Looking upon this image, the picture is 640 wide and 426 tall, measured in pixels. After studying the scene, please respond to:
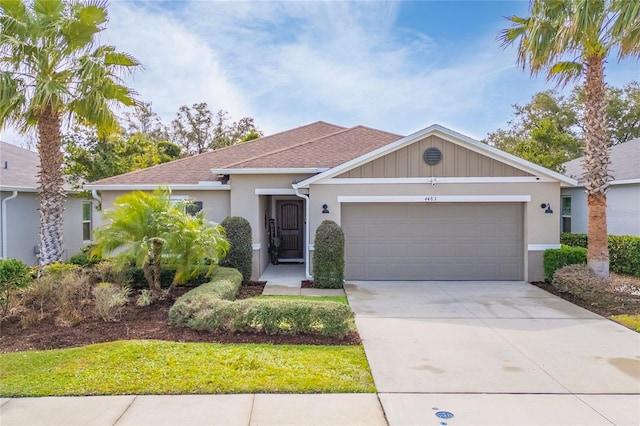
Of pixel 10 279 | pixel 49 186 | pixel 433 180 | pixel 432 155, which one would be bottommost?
pixel 10 279

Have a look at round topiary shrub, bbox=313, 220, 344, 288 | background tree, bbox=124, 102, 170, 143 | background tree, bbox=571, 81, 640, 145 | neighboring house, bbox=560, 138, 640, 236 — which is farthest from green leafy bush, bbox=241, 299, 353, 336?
background tree, bbox=124, 102, 170, 143

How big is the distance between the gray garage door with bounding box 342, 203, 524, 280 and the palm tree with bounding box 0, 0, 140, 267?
22.6 feet

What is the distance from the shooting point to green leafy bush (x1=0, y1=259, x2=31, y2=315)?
7.57 m

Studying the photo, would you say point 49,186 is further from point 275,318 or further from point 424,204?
point 424,204

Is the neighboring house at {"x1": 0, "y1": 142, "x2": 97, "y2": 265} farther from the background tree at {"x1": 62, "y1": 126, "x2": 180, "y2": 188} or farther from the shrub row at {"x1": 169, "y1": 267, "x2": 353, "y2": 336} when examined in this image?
the shrub row at {"x1": 169, "y1": 267, "x2": 353, "y2": 336}

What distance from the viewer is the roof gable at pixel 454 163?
1041 centimetres

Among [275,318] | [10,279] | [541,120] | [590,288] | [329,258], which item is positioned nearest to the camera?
[275,318]

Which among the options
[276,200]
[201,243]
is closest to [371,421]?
[201,243]

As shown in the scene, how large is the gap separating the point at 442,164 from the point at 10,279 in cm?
1050

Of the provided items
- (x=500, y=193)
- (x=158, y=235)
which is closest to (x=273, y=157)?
(x=158, y=235)

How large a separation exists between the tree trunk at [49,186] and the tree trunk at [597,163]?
13132 mm

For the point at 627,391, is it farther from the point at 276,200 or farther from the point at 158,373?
the point at 276,200

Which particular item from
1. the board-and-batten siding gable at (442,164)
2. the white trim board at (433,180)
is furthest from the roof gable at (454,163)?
the white trim board at (433,180)

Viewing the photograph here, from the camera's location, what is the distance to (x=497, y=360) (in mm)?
5367
